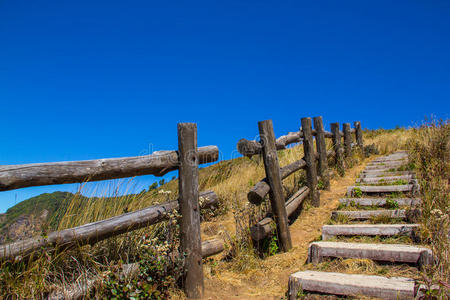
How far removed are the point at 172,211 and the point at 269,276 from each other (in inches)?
67.1

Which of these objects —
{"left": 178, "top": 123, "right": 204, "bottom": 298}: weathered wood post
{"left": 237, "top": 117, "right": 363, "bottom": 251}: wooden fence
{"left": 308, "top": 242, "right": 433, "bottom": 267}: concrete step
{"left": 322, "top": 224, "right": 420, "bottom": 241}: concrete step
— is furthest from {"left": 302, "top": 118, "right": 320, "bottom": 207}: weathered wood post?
{"left": 178, "top": 123, "right": 204, "bottom": 298}: weathered wood post

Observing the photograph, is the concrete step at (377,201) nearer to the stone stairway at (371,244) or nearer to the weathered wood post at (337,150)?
the stone stairway at (371,244)

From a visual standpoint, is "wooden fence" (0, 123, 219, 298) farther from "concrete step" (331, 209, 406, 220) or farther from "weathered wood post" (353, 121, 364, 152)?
"weathered wood post" (353, 121, 364, 152)

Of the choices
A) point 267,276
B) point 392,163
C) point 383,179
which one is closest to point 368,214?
point 383,179

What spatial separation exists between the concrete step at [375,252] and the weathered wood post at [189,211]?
1614 millimetres

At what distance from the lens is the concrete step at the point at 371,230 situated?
15.5 ft

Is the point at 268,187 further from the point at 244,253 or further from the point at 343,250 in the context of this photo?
the point at 343,250

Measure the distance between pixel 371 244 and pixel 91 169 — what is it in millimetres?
3700

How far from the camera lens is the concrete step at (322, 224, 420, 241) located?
4.72 metres

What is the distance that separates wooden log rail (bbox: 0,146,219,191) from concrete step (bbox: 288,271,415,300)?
194cm

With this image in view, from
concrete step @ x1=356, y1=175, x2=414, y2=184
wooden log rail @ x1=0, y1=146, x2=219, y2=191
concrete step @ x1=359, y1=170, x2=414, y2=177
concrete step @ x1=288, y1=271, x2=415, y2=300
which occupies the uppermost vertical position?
wooden log rail @ x1=0, y1=146, x2=219, y2=191

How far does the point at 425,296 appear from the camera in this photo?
299 cm

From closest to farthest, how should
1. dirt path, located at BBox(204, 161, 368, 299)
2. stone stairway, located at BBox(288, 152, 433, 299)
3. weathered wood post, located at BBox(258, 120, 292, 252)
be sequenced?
stone stairway, located at BBox(288, 152, 433, 299)
dirt path, located at BBox(204, 161, 368, 299)
weathered wood post, located at BBox(258, 120, 292, 252)

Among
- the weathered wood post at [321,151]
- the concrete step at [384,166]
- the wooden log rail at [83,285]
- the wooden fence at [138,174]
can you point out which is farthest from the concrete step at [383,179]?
the wooden log rail at [83,285]
